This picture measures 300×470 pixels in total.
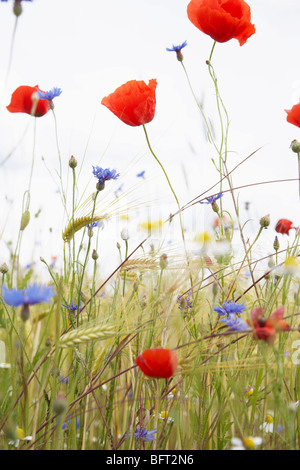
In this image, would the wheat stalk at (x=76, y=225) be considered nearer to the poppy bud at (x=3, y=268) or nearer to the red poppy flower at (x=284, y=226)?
the poppy bud at (x=3, y=268)

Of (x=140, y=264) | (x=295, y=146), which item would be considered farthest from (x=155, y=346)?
(x=295, y=146)

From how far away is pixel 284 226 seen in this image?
68.1 inches

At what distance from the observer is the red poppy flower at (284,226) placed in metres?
1.72

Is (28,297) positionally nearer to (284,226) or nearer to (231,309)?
(231,309)

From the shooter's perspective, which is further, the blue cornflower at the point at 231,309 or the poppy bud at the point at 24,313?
the blue cornflower at the point at 231,309

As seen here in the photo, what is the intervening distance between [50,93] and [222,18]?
489 millimetres

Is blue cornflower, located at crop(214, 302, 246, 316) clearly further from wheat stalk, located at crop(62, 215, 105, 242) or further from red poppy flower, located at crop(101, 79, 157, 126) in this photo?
red poppy flower, located at crop(101, 79, 157, 126)

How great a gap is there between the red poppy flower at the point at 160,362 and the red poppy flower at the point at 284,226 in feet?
3.59

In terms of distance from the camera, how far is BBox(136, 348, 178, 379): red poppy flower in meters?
0.72

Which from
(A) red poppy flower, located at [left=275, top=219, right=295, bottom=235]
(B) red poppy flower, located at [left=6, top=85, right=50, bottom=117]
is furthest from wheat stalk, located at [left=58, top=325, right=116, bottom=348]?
(A) red poppy flower, located at [left=275, top=219, right=295, bottom=235]

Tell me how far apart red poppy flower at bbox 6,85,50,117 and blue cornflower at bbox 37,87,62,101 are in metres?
0.04

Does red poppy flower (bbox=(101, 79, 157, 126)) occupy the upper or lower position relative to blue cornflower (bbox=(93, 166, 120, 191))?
upper

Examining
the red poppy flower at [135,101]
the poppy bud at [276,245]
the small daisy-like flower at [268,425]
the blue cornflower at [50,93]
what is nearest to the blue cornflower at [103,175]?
the red poppy flower at [135,101]

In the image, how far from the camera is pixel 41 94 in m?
1.30
